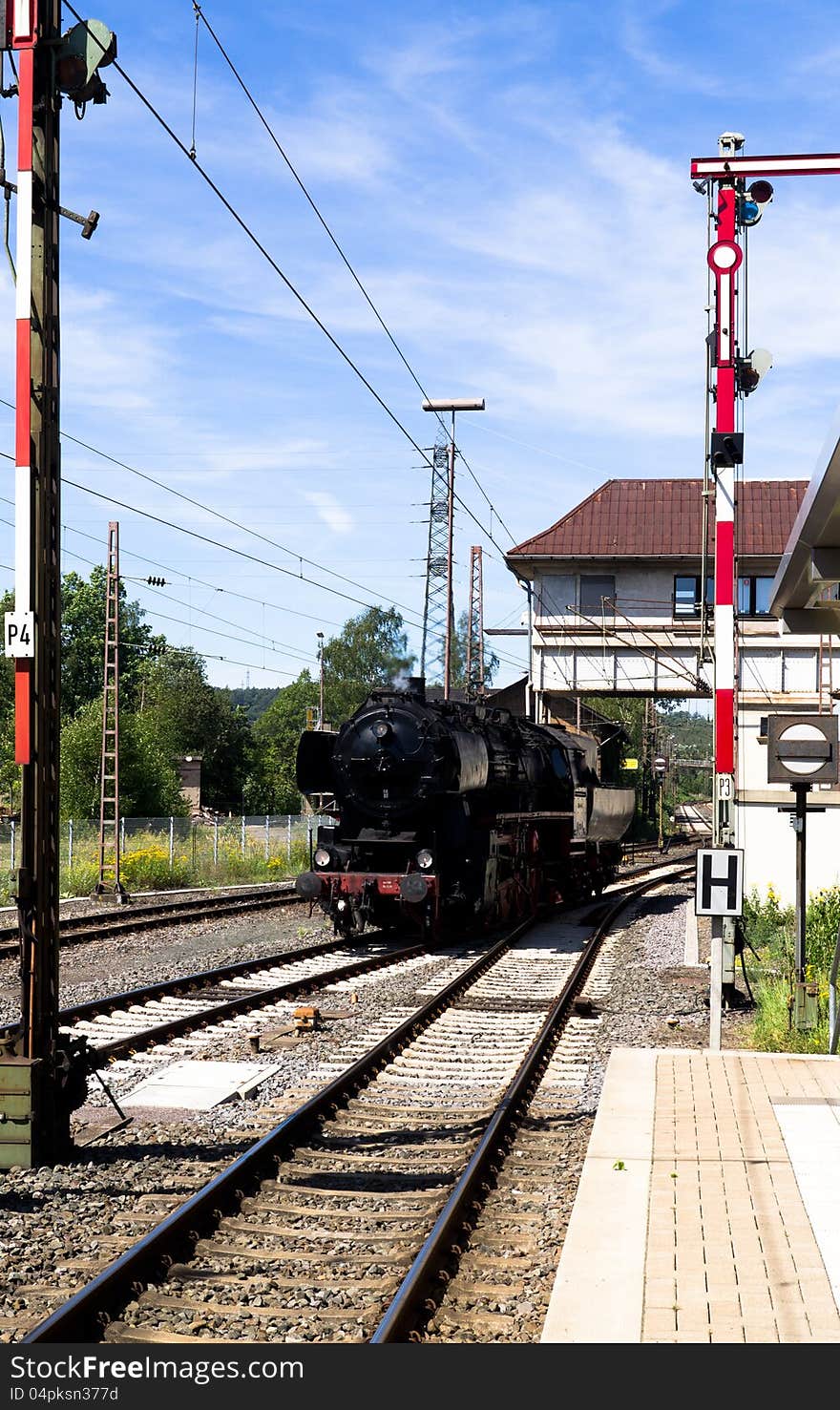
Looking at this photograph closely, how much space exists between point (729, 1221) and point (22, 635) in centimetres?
475

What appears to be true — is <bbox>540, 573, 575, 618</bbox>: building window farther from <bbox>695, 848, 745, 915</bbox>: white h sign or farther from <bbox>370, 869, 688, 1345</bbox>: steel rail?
<bbox>695, 848, 745, 915</bbox>: white h sign

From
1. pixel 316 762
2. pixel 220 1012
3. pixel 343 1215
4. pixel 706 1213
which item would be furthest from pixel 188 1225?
pixel 316 762

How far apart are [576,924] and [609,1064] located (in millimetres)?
12919

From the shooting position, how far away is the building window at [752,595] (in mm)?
37312

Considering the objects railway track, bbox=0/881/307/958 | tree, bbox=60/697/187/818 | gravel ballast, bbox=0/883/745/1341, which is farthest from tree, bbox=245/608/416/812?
gravel ballast, bbox=0/883/745/1341

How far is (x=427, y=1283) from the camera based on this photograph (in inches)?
225

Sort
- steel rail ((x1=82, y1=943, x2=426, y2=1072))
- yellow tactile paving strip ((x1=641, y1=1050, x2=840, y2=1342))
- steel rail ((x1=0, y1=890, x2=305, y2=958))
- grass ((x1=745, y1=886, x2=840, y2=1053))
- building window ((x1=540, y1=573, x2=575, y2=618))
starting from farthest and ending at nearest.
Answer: building window ((x1=540, y1=573, x2=575, y2=618)) → steel rail ((x1=0, y1=890, x2=305, y2=958)) → grass ((x1=745, y1=886, x2=840, y2=1053)) → steel rail ((x1=82, y1=943, x2=426, y2=1072)) → yellow tactile paving strip ((x1=641, y1=1050, x2=840, y2=1342))

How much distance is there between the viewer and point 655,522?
131 feet

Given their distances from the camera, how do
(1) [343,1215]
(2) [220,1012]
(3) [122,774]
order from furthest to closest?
(3) [122,774] < (2) [220,1012] < (1) [343,1215]

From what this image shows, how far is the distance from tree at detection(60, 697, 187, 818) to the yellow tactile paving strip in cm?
3074

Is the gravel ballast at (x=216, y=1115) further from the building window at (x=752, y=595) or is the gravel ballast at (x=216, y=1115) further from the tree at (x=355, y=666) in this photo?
the tree at (x=355, y=666)

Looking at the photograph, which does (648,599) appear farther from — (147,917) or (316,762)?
(316,762)

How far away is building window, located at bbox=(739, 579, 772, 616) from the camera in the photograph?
3731 centimetres

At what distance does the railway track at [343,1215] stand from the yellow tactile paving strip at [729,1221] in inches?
36.3
